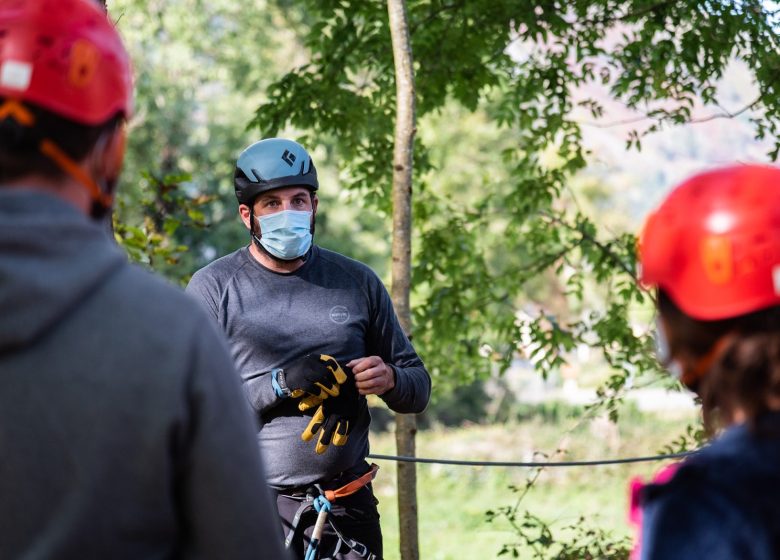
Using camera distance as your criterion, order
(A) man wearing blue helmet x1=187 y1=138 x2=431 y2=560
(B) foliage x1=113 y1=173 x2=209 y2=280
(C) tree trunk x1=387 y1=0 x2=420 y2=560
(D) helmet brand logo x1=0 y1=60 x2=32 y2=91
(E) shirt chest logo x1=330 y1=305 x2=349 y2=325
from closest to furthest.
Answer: (D) helmet brand logo x1=0 y1=60 x2=32 y2=91
(A) man wearing blue helmet x1=187 y1=138 x2=431 y2=560
(E) shirt chest logo x1=330 y1=305 x2=349 y2=325
(C) tree trunk x1=387 y1=0 x2=420 y2=560
(B) foliage x1=113 y1=173 x2=209 y2=280

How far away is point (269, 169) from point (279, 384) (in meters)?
0.83

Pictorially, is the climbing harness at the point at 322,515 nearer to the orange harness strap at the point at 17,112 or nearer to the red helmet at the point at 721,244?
the red helmet at the point at 721,244

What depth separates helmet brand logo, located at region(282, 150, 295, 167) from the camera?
147 inches

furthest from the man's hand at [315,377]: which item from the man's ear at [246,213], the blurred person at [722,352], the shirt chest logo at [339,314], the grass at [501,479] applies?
the grass at [501,479]

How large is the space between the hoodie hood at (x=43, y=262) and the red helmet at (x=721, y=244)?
874 millimetres

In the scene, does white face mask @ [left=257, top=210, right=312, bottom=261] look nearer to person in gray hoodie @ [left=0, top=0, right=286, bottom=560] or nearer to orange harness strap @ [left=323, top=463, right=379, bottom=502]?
orange harness strap @ [left=323, top=463, right=379, bottom=502]

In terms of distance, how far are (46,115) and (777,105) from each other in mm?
5807

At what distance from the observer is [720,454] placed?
1484 millimetres

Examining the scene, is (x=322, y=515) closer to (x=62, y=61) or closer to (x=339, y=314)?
(x=339, y=314)

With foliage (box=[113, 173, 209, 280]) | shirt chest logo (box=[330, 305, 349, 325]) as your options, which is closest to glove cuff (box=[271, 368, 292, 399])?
shirt chest logo (box=[330, 305, 349, 325])

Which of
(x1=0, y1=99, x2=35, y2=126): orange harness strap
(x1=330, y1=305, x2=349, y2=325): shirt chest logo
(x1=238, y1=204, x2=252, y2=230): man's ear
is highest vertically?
(x1=0, y1=99, x2=35, y2=126): orange harness strap

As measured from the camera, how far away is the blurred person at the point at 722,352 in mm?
1430

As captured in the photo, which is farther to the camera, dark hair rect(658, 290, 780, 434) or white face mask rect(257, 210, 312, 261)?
white face mask rect(257, 210, 312, 261)

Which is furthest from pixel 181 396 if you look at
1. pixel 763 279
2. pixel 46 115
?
pixel 763 279
